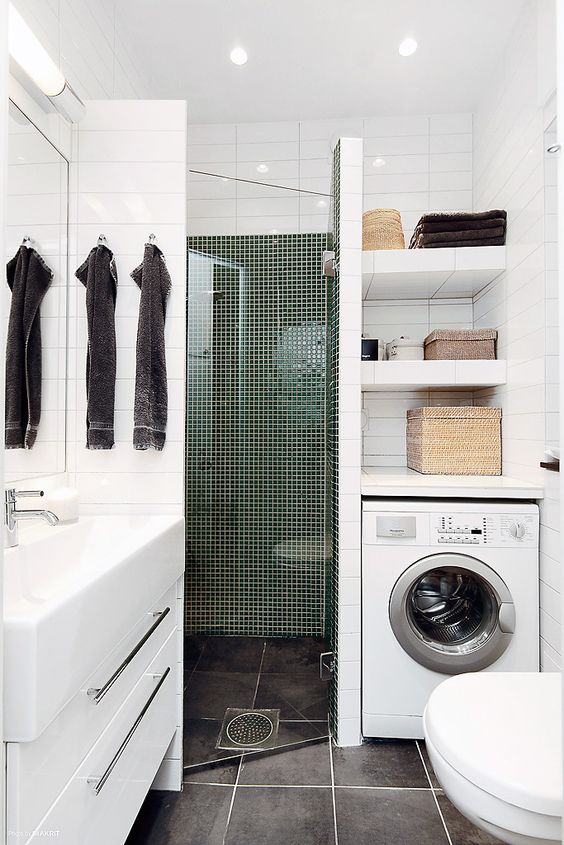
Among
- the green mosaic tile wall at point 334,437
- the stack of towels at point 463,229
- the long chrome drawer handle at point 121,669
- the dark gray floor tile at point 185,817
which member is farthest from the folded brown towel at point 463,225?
the dark gray floor tile at point 185,817

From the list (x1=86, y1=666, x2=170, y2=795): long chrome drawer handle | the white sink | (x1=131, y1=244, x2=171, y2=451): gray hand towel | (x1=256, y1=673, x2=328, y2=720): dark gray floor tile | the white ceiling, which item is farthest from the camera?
the white ceiling

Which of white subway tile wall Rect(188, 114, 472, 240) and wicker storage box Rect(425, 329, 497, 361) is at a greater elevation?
white subway tile wall Rect(188, 114, 472, 240)

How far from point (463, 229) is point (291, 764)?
2.34 meters

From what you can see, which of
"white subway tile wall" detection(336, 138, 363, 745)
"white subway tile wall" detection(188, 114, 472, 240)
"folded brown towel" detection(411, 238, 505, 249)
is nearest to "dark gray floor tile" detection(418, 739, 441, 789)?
"white subway tile wall" detection(336, 138, 363, 745)

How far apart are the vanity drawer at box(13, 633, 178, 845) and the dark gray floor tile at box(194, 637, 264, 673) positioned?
403 mm

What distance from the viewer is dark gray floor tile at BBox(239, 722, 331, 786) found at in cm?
180

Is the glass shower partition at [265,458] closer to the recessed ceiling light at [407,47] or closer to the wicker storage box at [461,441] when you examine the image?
the wicker storage box at [461,441]

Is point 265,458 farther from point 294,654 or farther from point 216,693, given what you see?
point 216,693

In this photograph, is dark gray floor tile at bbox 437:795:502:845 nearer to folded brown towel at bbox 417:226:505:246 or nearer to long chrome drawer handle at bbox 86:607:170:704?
long chrome drawer handle at bbox 86:607:170:704

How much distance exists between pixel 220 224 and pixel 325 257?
0.43 meters

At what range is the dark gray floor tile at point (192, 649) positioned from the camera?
201 centimetres

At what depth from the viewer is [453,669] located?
1999 mm

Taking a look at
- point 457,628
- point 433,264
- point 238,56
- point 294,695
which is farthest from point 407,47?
point 294,695

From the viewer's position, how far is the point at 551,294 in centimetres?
196
